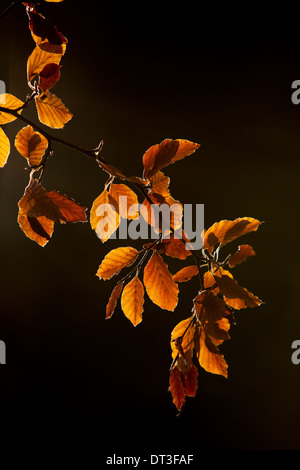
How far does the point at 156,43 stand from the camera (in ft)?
3.08

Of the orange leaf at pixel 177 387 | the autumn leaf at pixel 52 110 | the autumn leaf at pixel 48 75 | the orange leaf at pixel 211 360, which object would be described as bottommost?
the orange leaf at pixel 177 387

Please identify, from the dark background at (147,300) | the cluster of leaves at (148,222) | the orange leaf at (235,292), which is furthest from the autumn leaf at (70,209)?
the dark background at (147,300)

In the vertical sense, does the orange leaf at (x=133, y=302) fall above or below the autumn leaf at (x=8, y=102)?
below

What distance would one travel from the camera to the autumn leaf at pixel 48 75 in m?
0.27

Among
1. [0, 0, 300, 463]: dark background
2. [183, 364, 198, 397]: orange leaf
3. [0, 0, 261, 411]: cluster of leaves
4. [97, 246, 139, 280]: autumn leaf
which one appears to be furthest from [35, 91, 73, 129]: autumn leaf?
[0, 0, 300, 463]: dark background

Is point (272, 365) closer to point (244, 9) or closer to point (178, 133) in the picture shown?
A: point (178, 133)

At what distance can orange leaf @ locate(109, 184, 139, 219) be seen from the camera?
0.95 feet

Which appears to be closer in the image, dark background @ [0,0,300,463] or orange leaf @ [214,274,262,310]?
orange leaf @ [214,274,262,310]

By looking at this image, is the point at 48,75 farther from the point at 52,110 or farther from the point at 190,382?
the point at 190,382

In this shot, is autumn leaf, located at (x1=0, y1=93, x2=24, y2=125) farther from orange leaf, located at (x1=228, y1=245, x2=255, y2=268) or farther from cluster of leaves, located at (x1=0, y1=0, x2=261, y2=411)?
orange leaf, located at (x1=228, y1=245, x2=255, y2=268)

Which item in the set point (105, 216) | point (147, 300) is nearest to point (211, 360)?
point (105, 216)

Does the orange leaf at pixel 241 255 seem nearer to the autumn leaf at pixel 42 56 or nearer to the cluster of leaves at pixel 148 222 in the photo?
the cluster of leaves at pixel 148 222

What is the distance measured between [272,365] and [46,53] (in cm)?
96
